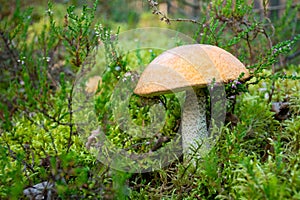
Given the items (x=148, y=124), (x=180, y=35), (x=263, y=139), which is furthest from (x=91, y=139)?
(x=180, y=35)

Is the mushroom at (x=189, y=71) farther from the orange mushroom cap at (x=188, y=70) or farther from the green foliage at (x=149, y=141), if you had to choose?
the green foliage at (x=149, y=141)

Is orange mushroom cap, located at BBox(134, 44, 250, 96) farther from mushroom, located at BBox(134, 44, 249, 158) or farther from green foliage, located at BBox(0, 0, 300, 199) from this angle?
green foliage, located at BBox(0, 0, 300, 199)

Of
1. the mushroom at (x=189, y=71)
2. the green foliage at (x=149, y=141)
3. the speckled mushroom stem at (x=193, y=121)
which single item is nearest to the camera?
the green foliage at (x=149, y=141)

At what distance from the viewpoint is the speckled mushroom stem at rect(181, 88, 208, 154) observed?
4.96 ft

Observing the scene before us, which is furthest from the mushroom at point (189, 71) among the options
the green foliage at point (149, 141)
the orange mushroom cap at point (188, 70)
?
the green foliage at point (149, 141)

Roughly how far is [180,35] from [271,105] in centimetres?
80

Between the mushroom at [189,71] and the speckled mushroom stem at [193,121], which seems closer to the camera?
the mushroom at [189,71]

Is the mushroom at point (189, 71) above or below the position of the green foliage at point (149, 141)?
above

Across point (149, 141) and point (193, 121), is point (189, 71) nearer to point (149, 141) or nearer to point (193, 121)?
point (193, 121)

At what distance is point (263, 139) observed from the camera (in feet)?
5.40

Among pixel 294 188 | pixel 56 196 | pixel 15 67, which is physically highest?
pixel 15 67

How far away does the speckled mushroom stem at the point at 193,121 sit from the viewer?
4.96 ft

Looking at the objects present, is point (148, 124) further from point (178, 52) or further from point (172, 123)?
point (178, 52)

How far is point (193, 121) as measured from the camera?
1540mm
